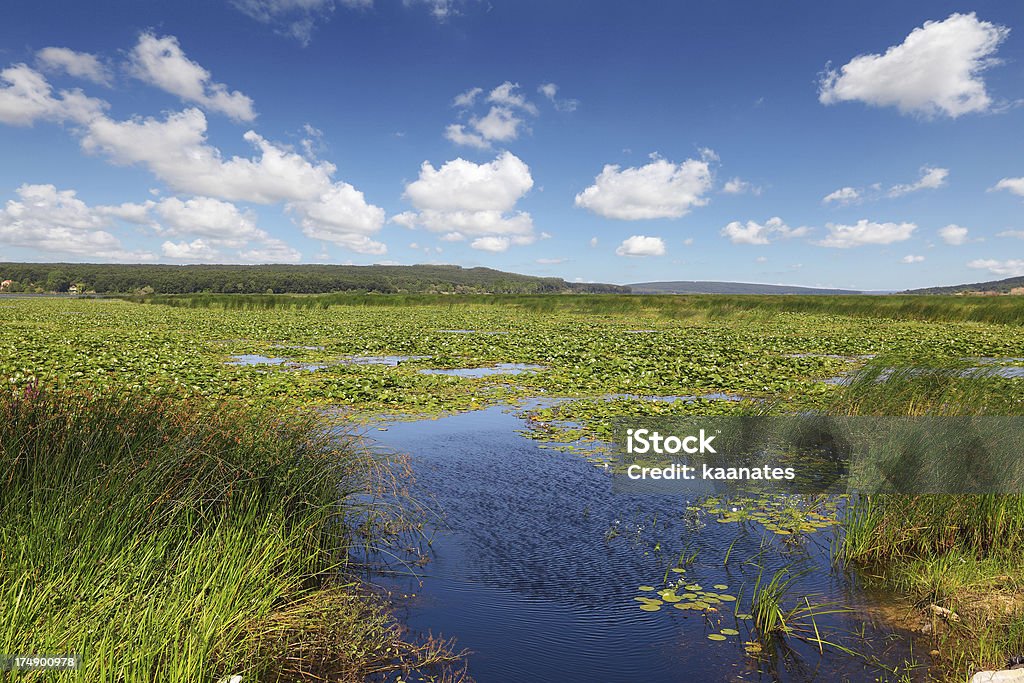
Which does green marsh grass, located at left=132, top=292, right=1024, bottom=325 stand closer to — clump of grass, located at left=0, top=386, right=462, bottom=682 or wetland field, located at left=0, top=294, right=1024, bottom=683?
wetland field, located at left=0, top=294, right=1024, bottom=683

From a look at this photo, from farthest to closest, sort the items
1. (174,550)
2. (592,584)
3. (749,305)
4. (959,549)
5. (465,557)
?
(749,305) → (465,557) → (959,549) → (592,584) → (174,550)

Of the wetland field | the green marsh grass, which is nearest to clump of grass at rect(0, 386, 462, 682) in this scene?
the wetland field

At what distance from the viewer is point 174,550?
4578 millimetres

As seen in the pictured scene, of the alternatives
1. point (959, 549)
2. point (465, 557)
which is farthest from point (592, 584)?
point (959, 549)

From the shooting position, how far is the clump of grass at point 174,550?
3746mm

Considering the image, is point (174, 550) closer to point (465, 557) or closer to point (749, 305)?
point (465, 557)

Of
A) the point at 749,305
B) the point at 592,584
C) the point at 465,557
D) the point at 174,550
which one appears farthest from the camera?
the point at 749,305

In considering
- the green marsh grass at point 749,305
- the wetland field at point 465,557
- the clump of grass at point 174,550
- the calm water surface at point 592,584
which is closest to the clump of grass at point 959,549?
the wetland field at point 465,557

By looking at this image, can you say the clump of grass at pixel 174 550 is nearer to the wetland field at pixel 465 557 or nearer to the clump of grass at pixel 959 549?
the wetland field at pixel 465 557

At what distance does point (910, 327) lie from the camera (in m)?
35.7

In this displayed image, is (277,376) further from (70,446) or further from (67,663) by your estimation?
(67,663)

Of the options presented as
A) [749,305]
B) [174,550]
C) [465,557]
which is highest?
[749,305]

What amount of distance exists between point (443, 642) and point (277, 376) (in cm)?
1390

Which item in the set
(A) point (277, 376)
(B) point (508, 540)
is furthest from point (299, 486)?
(A) point (277, 376)
